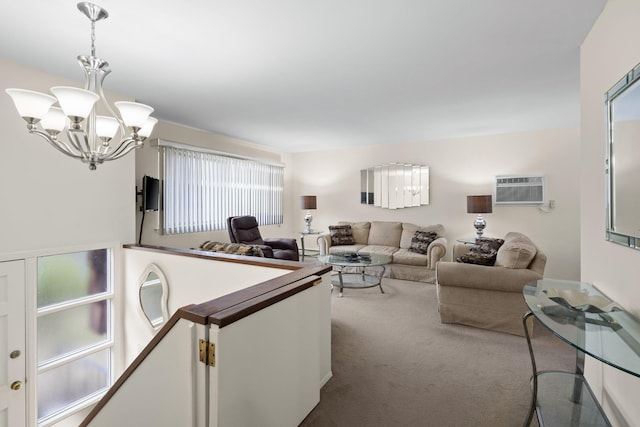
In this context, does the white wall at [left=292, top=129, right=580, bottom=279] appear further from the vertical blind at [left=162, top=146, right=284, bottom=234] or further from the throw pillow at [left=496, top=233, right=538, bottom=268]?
the throw pillow at [left=496, top=233, right=538, bottom=268]

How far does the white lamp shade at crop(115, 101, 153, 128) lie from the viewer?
1692mm

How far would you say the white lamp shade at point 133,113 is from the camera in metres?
1.69

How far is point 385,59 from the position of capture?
2410 millimetres

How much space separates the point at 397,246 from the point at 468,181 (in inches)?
65.9

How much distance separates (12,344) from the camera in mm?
2398

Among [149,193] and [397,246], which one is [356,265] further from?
[149,193]

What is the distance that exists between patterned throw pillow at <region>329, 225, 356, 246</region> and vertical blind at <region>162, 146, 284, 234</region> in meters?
1.39

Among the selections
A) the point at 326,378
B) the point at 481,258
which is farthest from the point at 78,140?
the point at 481,258

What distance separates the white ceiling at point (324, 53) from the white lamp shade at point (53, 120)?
651 millimetres

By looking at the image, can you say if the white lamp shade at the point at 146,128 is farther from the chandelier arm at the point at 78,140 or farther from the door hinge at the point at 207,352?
the door hinge at the point at 207,352

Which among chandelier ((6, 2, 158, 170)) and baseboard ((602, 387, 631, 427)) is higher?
chandelier ((6, 2, 158, 170))

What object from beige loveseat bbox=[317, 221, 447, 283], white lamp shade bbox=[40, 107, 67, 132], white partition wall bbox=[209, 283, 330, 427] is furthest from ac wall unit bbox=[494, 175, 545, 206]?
white lamp shade bbox=[40, 107, 67, 132]

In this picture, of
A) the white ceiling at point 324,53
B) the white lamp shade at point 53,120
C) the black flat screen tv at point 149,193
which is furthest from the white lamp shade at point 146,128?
the black flat screen tv at point 149,193

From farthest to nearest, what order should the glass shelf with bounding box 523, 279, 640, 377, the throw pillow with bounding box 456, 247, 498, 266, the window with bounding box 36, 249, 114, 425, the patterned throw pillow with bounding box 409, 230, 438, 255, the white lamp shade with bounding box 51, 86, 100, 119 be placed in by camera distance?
the patterned throw pillow with bounding box 409, 230, 438, 255 → the throw pillow with bounding box 456, 247, 498, 266 → the window with bounding box 36, 249, 114, 425 → the white lamp shade with bounding box 51, 86, 100, 119 → the glass shelf with bounding box 523, 279, 640, 377
